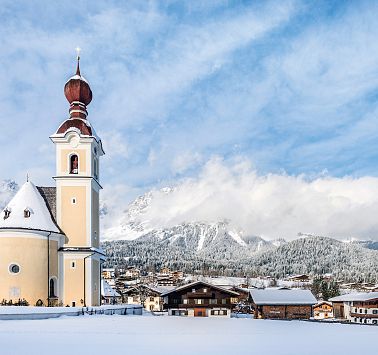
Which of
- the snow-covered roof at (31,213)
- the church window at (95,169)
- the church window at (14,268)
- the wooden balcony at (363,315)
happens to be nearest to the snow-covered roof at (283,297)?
the wooden balcony at (363,315)

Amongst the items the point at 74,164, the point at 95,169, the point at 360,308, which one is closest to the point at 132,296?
the point at 360,308

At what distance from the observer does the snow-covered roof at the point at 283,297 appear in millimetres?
64312

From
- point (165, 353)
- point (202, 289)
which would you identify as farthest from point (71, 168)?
point (165, 353)

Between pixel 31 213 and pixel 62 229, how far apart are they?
2981 millimetres

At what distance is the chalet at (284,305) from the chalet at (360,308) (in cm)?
984

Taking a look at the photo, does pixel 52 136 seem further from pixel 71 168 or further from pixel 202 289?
pixel 202 289

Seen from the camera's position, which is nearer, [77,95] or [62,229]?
[62,229]

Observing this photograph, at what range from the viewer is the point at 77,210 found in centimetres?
4600

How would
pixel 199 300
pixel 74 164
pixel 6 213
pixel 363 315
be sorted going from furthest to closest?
1. pixel 363 315
2. pixel 199 300
3. pixel 74 164
4. pixel 6 213

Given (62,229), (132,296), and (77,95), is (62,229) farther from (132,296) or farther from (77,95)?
(132,296)

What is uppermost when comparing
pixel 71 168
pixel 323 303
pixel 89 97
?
pixel 89 97

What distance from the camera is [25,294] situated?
42.1 meters

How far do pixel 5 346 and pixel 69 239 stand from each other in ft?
99.3

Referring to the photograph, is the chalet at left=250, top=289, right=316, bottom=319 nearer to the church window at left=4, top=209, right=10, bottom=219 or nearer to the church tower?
the church tower
